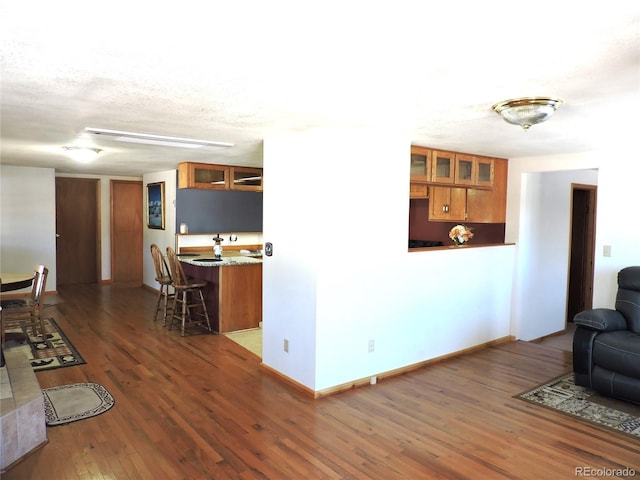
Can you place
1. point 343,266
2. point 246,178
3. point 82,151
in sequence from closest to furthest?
point 343,266, point 82,151, point 246,178

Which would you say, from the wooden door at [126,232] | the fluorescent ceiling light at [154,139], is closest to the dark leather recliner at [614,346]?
the fluorescent ceiling light at [154,139]

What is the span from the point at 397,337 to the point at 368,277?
2.18ft

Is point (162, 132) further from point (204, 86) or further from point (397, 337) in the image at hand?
point (397, 337)

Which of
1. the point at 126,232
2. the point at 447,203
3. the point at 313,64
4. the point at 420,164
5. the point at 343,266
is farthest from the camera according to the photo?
the point at 126,232

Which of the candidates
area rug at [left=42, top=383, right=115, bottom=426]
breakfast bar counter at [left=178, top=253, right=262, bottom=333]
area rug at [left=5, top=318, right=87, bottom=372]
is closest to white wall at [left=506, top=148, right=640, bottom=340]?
breakfast bar counter at [left=178, top=253, right=262, bottom=333]

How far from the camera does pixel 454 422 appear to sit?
123 inches

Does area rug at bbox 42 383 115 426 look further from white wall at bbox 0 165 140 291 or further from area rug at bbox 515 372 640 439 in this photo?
white wall at bbox 0 165 140 291

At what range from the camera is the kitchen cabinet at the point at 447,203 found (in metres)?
4.87

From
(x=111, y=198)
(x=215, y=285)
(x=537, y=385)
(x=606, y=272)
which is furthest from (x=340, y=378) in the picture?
(x=111, y=198)

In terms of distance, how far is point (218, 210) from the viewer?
698cm

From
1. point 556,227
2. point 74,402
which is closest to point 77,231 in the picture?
point 74,402

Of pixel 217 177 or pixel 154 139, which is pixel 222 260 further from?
pixel 154 139

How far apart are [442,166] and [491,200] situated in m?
1.02

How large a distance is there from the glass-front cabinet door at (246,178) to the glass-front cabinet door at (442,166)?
2575 mm
